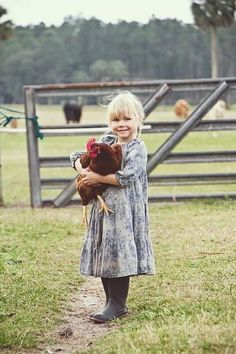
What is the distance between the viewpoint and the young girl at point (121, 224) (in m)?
5.02

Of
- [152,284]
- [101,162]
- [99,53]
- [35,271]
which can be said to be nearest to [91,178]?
[101,162]

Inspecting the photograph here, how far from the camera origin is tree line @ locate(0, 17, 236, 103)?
46.3 m

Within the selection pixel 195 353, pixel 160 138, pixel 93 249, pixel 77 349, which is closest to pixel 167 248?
pixel 93 249

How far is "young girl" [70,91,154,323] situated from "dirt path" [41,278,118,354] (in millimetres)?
125

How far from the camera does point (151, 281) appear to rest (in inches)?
236

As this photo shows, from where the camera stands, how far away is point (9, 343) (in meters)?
4.54

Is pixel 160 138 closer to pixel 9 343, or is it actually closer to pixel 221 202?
pixel 221 202

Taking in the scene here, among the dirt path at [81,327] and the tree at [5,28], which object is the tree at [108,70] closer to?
the tree at [5,28]

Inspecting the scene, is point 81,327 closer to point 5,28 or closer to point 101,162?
point 101,162

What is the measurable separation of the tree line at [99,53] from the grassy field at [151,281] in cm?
3577

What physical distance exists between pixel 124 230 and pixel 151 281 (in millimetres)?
1092

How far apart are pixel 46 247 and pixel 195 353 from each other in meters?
3.97

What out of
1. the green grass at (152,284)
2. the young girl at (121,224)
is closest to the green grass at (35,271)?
the green grass at (152,284)

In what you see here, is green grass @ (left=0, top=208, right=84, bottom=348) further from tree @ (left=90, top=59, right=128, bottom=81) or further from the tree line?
tree @ (left=90, top=59, right=128, bottom=81)
